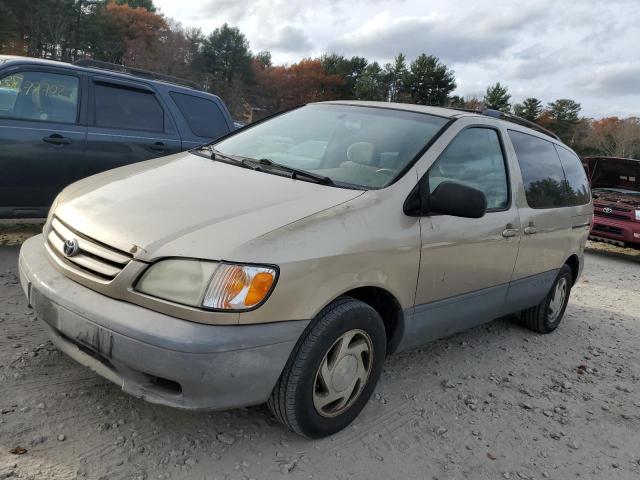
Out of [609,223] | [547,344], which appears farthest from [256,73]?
[547,344]

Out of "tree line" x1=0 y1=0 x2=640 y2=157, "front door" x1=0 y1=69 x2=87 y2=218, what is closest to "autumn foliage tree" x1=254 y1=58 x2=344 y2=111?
"tree line" x1=0 y1=0 x2=640 y2=157

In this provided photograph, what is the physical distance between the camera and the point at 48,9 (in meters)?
49.0

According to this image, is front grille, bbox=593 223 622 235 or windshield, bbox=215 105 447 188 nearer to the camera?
windshield, bbox=215 105 447 188

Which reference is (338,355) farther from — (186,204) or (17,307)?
(17,307)

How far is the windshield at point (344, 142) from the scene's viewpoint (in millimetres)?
3016

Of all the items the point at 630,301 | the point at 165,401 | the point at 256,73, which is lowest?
the point at 630,301

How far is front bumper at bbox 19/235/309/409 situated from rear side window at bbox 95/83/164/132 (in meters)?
3.32

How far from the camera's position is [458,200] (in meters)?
2.73

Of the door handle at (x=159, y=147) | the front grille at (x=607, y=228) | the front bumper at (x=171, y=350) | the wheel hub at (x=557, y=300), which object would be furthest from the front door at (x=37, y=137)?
the front grille at (x=607, y=228)

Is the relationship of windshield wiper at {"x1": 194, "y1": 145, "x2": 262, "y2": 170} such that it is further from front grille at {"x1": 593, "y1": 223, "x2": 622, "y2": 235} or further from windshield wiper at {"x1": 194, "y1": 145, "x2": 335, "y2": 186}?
front grille at {"x1": 593, "y1": 223, "x2": 622, "y2": 235}

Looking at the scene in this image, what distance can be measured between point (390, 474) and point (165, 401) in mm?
1102

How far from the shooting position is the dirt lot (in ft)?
7.70

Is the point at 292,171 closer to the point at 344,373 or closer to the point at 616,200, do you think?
the point at 344,373

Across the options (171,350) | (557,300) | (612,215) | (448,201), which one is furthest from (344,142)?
(612,215)
